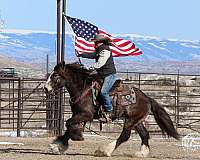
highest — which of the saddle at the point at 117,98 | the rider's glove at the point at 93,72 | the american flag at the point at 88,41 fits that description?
the american flag at the point at 88,41

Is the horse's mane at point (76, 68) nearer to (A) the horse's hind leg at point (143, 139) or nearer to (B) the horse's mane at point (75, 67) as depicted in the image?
(B) the horse's mane at point (75, 67)

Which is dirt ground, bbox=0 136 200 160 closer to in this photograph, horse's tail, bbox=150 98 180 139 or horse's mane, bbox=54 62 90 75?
horse's tail, bbox=150 98 180 139

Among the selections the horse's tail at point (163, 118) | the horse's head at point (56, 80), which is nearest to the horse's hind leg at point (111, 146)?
the horse's tail at point (163, 118)

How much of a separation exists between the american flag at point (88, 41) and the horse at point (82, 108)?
5.12 meters

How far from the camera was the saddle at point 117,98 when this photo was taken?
12539 millimetres

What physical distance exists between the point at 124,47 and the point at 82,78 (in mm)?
6093

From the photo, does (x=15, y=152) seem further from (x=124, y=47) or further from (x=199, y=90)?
(x=199, y=90)

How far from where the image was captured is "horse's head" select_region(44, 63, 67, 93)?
12594mm

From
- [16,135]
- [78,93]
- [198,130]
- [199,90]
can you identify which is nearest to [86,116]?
[78,93]

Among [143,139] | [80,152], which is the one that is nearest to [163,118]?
[143,139]

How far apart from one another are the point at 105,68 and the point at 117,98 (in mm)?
633

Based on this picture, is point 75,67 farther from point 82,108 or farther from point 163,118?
point 163,118

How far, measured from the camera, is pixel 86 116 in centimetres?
1238

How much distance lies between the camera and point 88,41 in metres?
17.9
